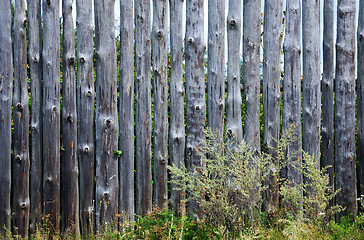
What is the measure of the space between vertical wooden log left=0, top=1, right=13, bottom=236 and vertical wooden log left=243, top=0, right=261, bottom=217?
8.17 feet

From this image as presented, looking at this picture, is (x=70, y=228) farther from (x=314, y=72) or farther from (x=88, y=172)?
(x=314, y=72)

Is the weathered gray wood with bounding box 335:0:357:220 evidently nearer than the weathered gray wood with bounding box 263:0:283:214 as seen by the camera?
No

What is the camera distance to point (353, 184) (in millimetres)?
4172

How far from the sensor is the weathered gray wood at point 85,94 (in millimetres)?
3775

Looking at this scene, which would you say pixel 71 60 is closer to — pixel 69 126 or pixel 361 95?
pixel 69 126

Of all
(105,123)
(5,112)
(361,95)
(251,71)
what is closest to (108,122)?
(105,123)

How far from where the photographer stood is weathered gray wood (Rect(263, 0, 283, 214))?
13.1ft

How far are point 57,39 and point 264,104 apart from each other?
229 centimetres

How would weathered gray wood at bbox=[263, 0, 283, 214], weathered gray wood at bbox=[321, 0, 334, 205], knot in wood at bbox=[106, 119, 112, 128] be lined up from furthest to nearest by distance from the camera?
1. weathered gray wood at bbox=[321, 0, 334, 205]
2. weathered gray wood at bbox=[263, 0, 283, 214]
3. knot in wood at bbox=[106, 119, 112, 128]

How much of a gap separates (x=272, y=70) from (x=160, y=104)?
50.2 inches

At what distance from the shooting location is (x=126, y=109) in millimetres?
3803

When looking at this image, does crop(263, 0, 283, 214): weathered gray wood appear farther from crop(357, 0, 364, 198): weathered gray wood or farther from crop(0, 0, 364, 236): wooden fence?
crop(357, 0, 364, 198): weathered gray wood

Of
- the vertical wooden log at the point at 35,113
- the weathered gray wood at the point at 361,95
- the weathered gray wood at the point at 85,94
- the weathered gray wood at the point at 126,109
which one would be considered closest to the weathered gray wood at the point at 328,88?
the weathered gray wood at the point at 361,95

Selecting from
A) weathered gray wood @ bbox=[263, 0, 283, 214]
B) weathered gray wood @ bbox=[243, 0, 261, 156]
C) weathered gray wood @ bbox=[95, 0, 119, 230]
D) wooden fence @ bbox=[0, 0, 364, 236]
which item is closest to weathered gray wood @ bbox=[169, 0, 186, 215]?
wooden fence @ bbox=[0, 0, 364, 236]
